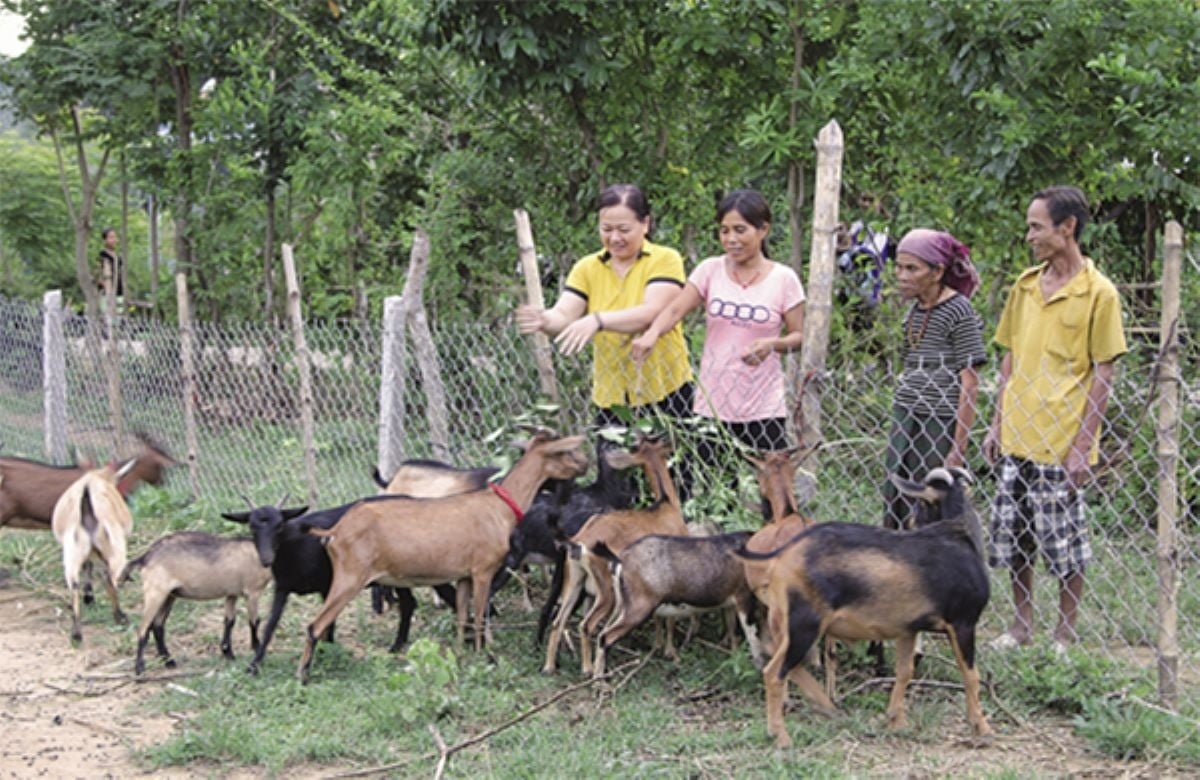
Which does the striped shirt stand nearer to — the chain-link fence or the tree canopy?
the chain-link fence

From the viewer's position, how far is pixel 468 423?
7375mm

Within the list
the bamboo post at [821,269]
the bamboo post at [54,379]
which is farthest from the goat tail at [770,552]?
the bamboo post at [54,379]

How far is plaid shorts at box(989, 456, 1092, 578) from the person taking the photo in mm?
5121

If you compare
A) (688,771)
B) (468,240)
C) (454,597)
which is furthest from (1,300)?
(688,771)

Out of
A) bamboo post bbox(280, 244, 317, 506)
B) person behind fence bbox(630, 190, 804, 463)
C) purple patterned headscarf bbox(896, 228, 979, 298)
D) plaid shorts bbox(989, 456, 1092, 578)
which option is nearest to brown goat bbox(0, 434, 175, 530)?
bamboo post bbox(280, 244, 317, 506)

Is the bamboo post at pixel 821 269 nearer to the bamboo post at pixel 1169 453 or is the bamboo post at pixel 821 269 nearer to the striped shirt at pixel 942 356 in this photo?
the striped shirt at pixel 942 356

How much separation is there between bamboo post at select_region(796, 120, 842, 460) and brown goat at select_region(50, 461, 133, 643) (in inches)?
129

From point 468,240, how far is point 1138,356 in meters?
5.28

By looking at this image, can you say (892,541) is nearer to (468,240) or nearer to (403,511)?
(403,511)

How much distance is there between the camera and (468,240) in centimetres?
1022

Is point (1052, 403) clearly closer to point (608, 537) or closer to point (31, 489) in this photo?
point (608, 537)

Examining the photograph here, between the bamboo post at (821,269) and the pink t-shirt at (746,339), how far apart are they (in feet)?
0.27

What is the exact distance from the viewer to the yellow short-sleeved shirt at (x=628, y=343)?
19.0 ft

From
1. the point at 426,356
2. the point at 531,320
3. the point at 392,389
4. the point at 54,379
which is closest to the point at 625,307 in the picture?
the point at 531,320
